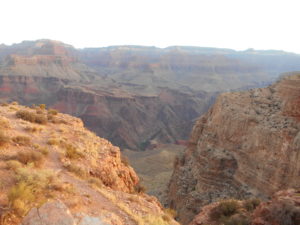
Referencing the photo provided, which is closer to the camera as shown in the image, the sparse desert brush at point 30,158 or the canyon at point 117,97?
the sparse desert brush at point 30,158

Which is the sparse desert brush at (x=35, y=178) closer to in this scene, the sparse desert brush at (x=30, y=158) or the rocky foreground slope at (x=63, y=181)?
the rocky foreground slope at (x=63, y=181)

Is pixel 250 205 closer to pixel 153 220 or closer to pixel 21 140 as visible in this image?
pixel 153 220

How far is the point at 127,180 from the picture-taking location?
42.9ft

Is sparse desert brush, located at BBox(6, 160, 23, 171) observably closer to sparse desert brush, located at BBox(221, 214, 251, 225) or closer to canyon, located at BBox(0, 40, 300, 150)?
sparse desert brush, located at BBox(221, 214, 251, 225)

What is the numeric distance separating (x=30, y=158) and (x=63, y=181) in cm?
146

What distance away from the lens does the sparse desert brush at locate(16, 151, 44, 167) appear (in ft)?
30.7

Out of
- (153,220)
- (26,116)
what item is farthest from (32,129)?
(153,220)

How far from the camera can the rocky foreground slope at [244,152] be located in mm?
19281

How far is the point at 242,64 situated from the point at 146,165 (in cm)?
14448

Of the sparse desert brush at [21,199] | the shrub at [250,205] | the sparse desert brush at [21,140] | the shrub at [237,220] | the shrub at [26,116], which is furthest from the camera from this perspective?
the shrub at [26,116]

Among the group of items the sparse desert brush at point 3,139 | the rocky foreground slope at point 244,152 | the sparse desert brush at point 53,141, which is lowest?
the rocky foreground slope at point 244,152

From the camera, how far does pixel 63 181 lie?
8.95 metres

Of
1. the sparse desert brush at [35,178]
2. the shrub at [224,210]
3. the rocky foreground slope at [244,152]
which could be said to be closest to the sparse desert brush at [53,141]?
the sparse desert brush at [35,178]

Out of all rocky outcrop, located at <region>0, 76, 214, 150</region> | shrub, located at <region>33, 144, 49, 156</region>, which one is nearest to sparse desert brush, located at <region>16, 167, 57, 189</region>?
shrub, located at <region>33, 144, 49, 156</region>
